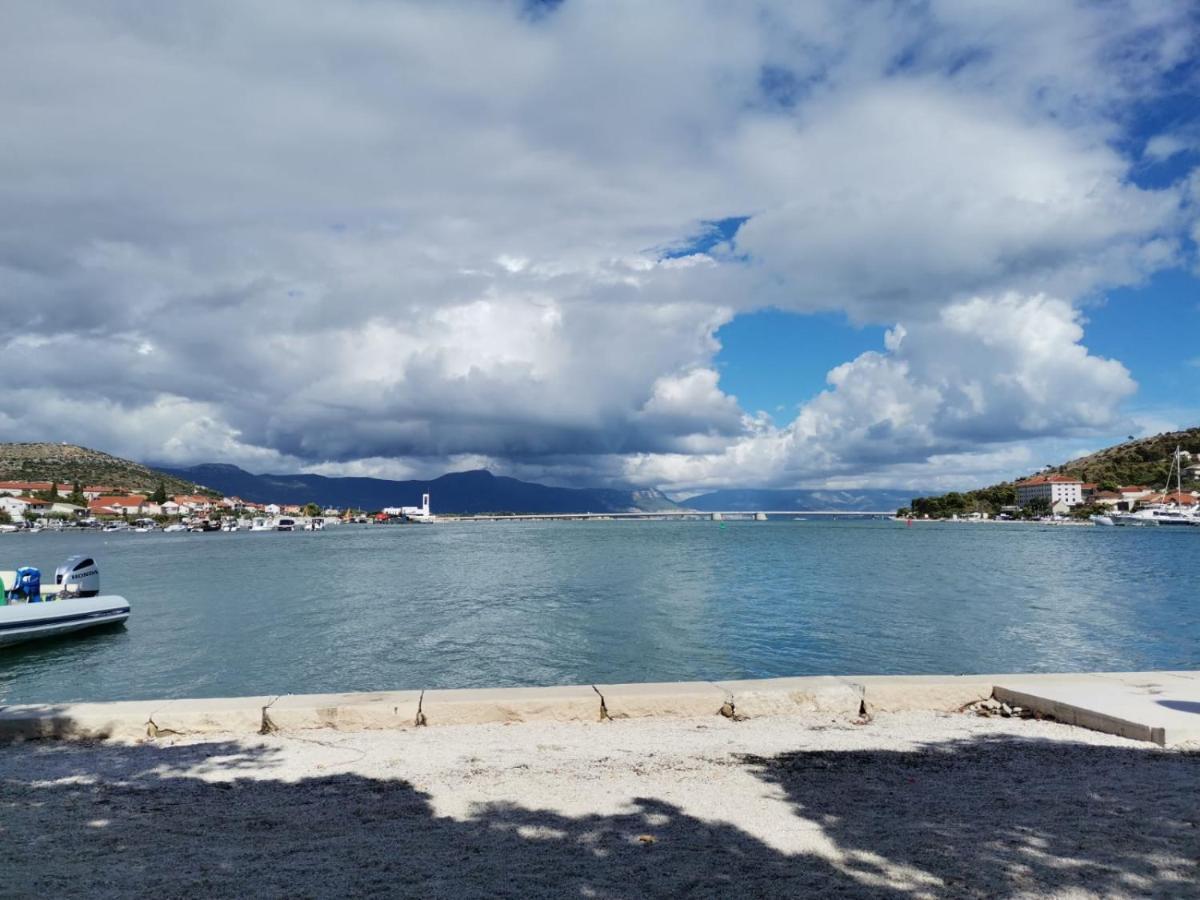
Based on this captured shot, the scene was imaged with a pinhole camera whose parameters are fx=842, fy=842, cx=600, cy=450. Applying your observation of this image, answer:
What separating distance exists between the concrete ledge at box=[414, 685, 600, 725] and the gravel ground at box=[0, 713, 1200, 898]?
1.48 feet

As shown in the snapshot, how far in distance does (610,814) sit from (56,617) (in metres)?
25.2

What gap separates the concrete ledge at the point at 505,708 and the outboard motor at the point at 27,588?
2197cm

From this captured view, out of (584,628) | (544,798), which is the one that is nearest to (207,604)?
(584,628)

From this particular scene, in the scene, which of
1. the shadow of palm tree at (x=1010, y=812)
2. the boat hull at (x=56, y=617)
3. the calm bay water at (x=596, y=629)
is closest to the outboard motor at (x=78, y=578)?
the calm bay water at (x=596, y=629)

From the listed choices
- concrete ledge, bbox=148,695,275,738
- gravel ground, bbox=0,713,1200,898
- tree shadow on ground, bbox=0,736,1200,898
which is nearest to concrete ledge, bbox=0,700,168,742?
concrete ledge, bbox=148,695,275,738

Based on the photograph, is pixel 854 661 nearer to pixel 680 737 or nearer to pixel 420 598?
pixel 680 737

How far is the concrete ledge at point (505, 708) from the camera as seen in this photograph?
9344 millimetres

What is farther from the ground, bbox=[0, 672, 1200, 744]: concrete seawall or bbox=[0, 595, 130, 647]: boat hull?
bbox=[0, 672, 1200, 744]: concrete seawall

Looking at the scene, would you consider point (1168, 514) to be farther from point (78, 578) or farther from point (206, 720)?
point (206, 720)

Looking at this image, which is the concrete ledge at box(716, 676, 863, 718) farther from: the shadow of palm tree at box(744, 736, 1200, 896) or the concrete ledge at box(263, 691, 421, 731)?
the concrete ledge at box(263, 691, 421, 731)

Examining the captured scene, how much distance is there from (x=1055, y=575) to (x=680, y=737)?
1853 inches

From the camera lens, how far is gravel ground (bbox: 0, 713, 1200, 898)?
16.6 ft

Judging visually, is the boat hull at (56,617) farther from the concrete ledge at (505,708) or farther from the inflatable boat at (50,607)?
the concrete ledge at (505,708)

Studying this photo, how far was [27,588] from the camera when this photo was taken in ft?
84.8
